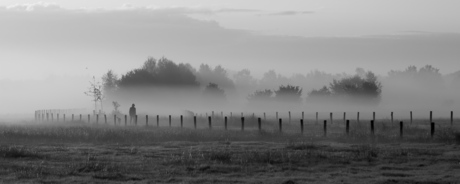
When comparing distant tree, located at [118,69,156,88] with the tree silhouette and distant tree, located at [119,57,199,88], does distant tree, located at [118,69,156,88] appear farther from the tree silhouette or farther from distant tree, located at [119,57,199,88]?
the tree silhouette

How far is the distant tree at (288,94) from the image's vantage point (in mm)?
144625

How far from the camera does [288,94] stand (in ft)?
481

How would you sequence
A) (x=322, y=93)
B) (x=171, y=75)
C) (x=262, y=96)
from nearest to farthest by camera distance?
(x=171, y=75) → (x=262, y=96) → (x=322, y=93)

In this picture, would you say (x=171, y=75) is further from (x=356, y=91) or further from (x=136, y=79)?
(x=356, y=91)

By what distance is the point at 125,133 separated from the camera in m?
43.1

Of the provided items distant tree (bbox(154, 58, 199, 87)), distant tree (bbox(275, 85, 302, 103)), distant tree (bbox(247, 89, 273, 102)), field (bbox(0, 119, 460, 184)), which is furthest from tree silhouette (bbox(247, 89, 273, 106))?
field (bbox(0, 119, 460, 184))

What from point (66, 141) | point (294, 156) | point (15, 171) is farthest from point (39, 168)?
point (66, 141)

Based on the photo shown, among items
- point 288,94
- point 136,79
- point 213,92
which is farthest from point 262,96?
point 136,79

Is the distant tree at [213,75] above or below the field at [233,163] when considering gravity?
above

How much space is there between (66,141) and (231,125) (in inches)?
1006

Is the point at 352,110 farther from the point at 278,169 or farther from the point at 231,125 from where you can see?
the point at 278,169

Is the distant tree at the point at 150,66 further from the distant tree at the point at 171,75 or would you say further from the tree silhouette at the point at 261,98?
the tree silhouette at the point at 261,98

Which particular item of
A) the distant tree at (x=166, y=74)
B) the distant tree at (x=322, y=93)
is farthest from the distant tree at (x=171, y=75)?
the distant tree at (x=322, y=93)

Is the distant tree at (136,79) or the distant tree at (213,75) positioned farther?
the distant tree at (213,75)
